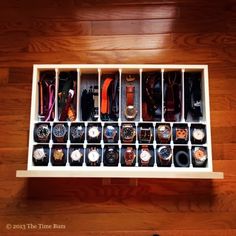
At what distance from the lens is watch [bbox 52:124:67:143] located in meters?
1.43

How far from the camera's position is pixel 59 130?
144 cm

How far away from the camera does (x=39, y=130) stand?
143cm

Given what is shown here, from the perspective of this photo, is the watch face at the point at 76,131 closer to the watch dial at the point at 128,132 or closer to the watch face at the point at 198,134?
the watch dial at the point at 128,132

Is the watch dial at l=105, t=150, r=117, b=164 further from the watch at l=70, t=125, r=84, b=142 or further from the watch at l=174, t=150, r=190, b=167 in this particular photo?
the watch at l=174, t=150, r=190, b=167

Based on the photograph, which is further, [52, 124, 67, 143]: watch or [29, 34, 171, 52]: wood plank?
[29, 34, 171, 52]: wood plank

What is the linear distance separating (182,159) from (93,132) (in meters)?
0.40

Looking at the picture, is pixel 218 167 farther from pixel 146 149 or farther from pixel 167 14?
pixel 167 14

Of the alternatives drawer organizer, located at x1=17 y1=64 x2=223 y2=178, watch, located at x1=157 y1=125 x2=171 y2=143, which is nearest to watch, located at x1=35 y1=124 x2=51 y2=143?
drawer organizer, located at x1=17 y1=64 x2=223 y2=178

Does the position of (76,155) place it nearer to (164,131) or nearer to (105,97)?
(105,97)

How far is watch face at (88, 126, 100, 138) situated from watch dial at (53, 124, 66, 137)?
0.11 m

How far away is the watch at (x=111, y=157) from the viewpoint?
4.62 feet

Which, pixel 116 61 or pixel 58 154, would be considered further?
pixel 116 61

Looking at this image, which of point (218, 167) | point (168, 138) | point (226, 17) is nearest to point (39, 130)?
point (168, 138)

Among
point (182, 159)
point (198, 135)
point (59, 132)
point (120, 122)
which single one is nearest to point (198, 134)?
point (198, 135)
